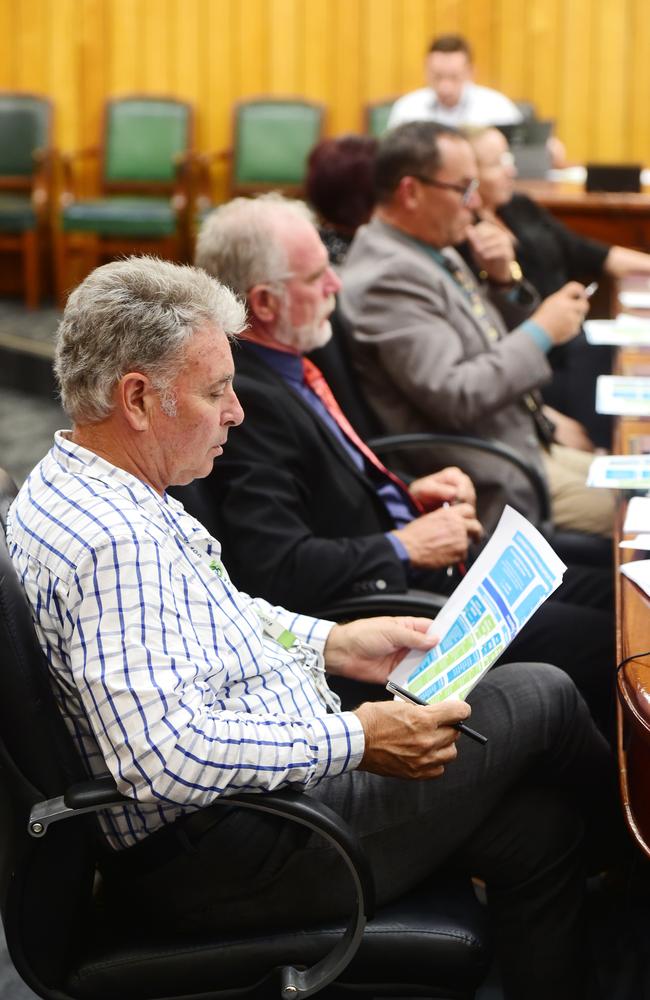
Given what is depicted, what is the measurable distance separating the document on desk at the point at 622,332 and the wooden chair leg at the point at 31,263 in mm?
4150

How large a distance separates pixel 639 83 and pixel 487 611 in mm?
5595

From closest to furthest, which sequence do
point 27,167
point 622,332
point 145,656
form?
1. point 145,656
2. point 622,332
3. point 27,167

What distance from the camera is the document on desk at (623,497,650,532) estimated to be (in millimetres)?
1869

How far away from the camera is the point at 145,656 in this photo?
1320mm

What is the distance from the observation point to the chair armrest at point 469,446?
257cm

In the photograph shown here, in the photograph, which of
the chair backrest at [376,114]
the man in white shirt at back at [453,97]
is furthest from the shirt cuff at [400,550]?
the chair backrest at [376,114]

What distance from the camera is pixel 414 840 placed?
1516 mm

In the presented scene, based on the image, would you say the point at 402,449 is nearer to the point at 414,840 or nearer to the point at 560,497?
the point at 560,497

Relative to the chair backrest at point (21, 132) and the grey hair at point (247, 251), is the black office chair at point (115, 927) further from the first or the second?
the chair backrest at point (21, 132)

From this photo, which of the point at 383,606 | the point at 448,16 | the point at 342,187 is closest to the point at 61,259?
the point at 448,16

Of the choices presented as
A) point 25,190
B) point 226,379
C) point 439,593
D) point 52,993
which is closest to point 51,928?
point 52,993

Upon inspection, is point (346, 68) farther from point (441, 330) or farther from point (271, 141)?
point (441, 330)

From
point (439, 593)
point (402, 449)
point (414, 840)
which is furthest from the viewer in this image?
point (402, 449)

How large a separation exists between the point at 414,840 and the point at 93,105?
6.27 meters
